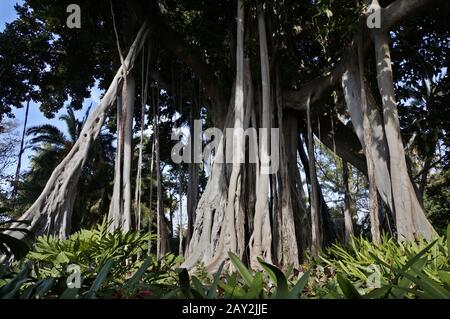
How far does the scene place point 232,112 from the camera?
5906 millimetres

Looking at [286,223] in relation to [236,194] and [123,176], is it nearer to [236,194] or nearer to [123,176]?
[236,194]

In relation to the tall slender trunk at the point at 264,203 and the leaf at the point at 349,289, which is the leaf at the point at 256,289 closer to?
the leaf at the point at 349,289

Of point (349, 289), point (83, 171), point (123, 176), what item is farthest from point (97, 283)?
point (83, 171)

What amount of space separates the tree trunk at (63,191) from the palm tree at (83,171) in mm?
7149

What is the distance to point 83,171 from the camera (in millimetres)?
12508

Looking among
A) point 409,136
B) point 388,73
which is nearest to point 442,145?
point 409,136

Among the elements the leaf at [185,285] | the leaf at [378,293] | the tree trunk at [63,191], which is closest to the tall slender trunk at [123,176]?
the tree trunk at [63,191]

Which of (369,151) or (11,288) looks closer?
(11,288)

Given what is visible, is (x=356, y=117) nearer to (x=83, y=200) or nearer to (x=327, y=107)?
(x=327, y=107)

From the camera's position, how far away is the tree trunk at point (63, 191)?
4.58 metres

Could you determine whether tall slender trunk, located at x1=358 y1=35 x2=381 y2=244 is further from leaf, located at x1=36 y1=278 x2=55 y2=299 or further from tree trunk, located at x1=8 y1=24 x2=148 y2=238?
leaf, located at x1=36 y1=278 x2=55 y2=299

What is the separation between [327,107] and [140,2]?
3.81 metres

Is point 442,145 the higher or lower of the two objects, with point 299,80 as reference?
lower

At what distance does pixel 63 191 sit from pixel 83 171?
8086 millimetres
